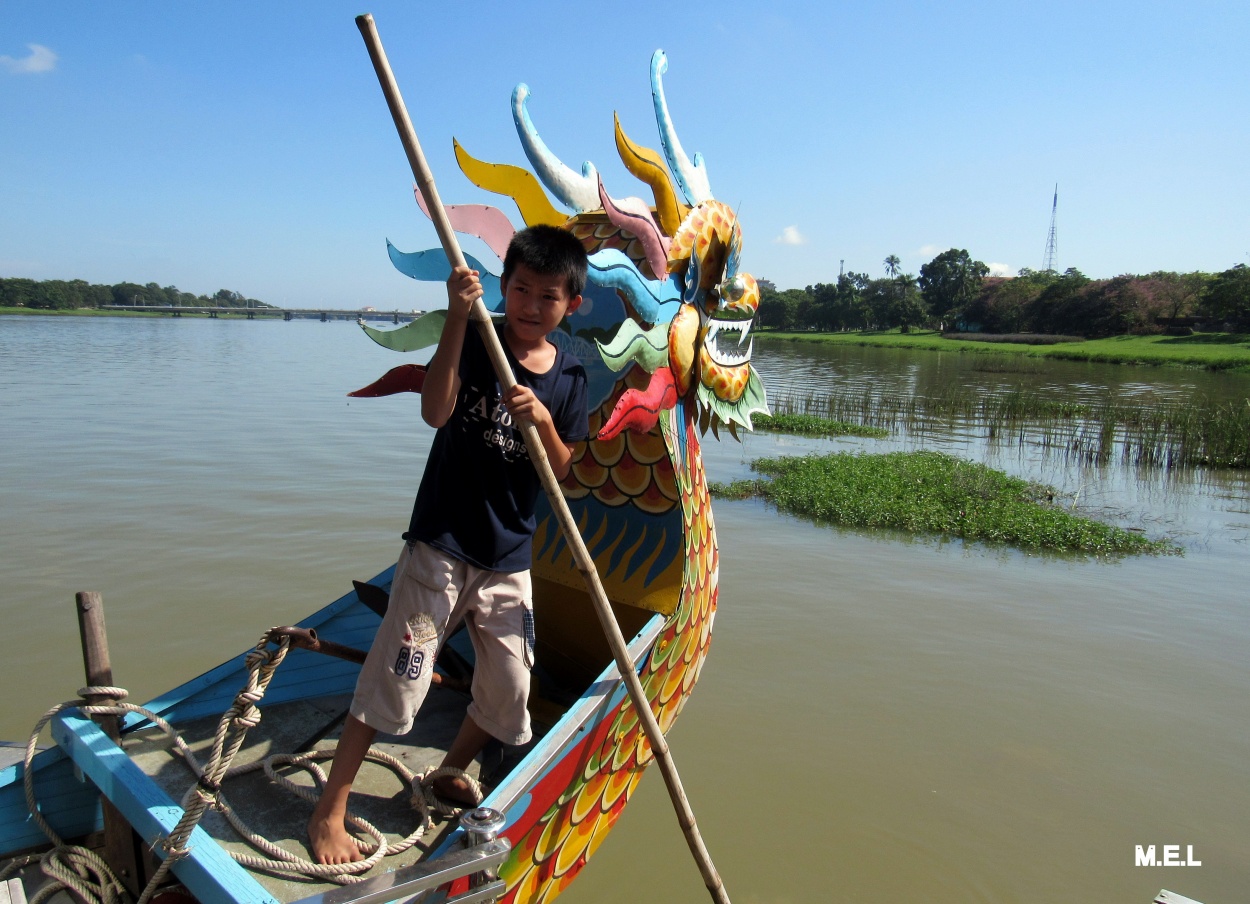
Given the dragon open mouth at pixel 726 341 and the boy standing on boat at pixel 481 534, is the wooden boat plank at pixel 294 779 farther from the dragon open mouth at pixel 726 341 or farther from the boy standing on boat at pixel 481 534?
the dragon open mouth at pixel 726 341

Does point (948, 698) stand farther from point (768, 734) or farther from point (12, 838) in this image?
point (12, 838)

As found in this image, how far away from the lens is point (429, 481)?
221cm

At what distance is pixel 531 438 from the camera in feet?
6.50

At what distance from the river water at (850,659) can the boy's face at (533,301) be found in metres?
2.20

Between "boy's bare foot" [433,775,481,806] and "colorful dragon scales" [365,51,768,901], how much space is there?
349 mm

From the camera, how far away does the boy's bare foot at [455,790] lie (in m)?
2.24

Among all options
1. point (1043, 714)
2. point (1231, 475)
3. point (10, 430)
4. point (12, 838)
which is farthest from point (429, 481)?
point (1231, 475)

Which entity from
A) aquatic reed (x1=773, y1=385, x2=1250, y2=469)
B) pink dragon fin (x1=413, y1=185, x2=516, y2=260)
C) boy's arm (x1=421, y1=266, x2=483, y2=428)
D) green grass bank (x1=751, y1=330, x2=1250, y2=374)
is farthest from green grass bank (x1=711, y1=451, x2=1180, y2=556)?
green grass bank (x1=751, y1=330, x2=1250, y2=374)

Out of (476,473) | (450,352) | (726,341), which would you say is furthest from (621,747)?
(726,341)

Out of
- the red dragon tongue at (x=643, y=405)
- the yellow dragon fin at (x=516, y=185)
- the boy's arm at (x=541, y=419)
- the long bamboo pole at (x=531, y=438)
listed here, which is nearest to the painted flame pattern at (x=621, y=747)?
the red dragon tongue at (x=643, y=405)

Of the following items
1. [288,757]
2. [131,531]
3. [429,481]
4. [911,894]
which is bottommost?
[911,894]

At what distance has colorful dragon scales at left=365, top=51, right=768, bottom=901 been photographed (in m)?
2.73

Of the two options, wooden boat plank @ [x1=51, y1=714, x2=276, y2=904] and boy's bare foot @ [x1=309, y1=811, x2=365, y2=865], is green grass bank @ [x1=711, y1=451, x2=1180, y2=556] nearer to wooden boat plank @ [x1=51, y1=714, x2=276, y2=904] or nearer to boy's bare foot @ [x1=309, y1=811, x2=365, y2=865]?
boy's bare foot @ [x1=309, y1=811, x2=365, y2=865]

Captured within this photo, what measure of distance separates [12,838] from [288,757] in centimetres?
62
